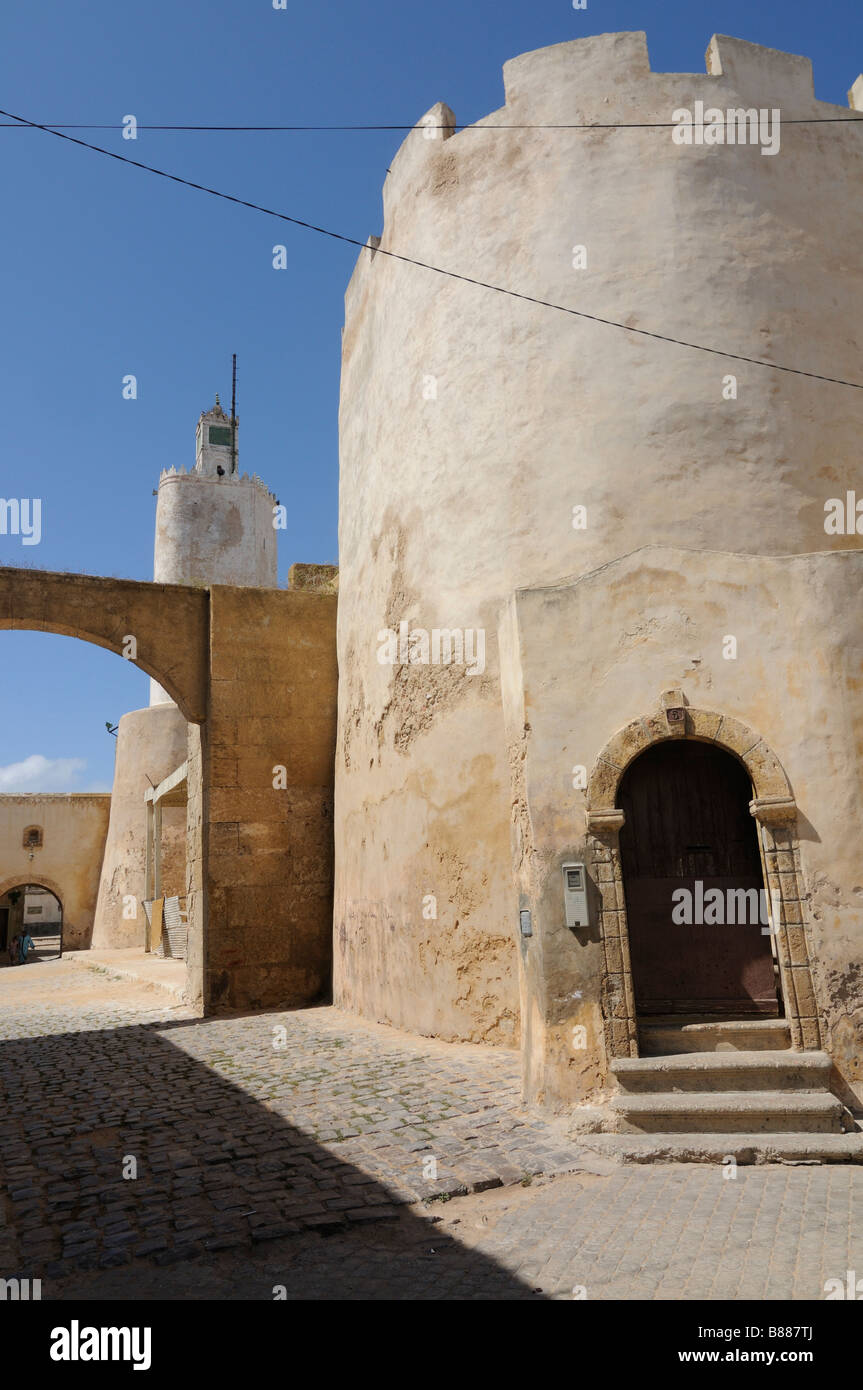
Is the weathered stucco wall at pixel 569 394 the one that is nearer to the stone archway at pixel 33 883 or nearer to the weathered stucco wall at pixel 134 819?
the weathered stucco wall at pixel 134 819

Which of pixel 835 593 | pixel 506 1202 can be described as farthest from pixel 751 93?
pixel 506 1202

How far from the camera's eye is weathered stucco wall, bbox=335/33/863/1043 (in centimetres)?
805

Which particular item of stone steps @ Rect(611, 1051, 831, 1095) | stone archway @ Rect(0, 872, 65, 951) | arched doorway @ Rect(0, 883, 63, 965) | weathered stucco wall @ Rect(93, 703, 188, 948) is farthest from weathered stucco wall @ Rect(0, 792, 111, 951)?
stone steps @ Rect(611, 1051, 831, 1095)

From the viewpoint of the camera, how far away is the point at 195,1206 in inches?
177

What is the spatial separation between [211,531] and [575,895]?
33977 millimetres

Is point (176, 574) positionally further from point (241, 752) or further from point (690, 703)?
point (690, 703)

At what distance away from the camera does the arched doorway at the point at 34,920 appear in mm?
31031

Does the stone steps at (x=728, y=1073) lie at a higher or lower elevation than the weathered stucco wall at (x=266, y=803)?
lower

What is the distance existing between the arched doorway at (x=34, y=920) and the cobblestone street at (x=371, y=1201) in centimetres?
2349

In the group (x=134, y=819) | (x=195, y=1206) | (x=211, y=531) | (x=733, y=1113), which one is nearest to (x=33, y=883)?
(x=134, y=819)


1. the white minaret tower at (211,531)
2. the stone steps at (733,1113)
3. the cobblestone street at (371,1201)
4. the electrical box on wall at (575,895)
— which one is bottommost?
the cobblestone street at (371,1201)

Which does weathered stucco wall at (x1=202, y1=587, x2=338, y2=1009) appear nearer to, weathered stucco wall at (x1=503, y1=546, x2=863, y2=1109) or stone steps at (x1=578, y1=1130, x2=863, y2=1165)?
weathered stucco wall at (x1=503, y1=546, x2=863, y2=1109)

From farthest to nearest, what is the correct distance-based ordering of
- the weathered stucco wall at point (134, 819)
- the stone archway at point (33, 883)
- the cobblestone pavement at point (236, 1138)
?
the stone archway at point (33, 883) → the weathered stucco wall at point (134, 819) → the cobblestone pavement at point (236, 1138)

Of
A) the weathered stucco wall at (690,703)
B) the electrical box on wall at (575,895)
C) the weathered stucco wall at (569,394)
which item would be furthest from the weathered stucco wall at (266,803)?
the electrical box on wall at (575,895)
